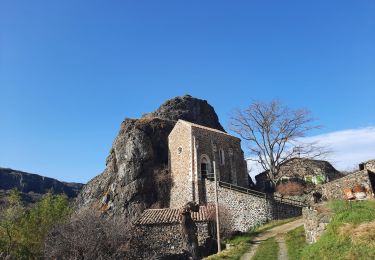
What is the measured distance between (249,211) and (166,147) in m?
16.2

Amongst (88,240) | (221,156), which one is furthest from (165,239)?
(221,156)

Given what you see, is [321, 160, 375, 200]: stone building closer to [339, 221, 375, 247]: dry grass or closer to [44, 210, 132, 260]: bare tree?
[339, 221, 375, 247]: dry grass

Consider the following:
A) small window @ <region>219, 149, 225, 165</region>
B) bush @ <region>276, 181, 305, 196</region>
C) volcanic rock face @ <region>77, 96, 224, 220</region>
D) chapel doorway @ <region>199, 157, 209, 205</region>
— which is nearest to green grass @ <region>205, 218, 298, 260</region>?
chapel doorway @ <region>199, 157, 209, 205</region>

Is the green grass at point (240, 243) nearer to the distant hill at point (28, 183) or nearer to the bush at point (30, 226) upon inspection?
the bush at point (30, 226)

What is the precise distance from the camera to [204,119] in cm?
5650

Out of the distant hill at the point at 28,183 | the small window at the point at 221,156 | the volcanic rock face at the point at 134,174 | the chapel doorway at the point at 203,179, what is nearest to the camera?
the chapel doorway at the point at 203,179

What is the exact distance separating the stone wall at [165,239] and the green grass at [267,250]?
434 centimetres

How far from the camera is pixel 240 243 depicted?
71.3 ft

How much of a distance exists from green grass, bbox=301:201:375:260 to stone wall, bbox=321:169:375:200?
349 centimetres

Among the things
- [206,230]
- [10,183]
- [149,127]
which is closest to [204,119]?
[149,127]

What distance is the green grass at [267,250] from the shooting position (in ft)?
54.0

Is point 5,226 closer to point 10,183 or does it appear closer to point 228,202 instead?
point 228,202

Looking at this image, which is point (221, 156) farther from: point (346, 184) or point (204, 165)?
point (346, 184)

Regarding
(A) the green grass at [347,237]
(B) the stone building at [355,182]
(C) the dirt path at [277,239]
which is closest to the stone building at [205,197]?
(C) the dirt path at [277,239]
